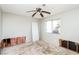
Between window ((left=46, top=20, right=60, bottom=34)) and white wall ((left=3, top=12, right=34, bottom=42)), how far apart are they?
35cm

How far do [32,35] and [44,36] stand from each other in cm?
23

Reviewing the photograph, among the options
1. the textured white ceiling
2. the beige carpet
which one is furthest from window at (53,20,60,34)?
the beige carpet

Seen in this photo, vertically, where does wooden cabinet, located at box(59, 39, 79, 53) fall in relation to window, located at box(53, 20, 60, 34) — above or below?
below

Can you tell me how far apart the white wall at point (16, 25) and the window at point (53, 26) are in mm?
354

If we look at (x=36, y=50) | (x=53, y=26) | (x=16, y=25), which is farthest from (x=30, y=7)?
(x=36, y=50)

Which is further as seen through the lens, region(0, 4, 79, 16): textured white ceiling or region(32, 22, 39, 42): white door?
region(32, 22, 39, 42): white door

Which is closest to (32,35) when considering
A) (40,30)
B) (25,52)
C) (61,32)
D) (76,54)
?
(40,30)

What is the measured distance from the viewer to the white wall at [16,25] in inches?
57.9

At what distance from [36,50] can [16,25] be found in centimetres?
59

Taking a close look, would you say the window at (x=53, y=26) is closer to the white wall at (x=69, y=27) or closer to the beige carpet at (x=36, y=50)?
the white wall at (x=69, y=27)

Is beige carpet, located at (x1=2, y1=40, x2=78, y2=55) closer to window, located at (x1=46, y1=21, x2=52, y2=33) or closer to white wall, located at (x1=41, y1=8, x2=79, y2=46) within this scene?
white wall, located at (x1=41, y1=8, x2=79, y2=46)

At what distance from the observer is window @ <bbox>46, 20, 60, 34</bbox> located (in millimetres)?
1570

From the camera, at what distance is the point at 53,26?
63.1 inches
